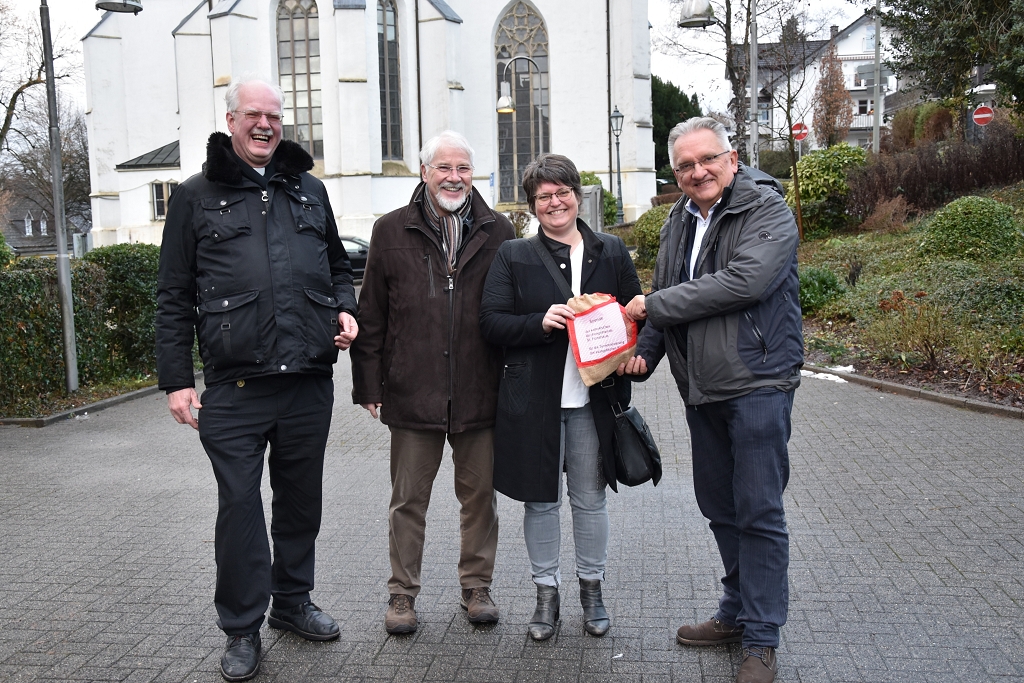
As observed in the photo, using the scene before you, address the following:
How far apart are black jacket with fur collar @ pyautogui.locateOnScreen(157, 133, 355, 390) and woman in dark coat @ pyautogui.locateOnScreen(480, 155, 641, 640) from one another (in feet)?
2.56

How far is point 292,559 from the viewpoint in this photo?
401 cm

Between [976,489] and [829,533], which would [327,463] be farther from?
[976,489]

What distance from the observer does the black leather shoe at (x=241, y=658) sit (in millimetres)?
3541

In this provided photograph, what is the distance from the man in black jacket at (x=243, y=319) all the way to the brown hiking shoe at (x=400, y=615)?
0.54m

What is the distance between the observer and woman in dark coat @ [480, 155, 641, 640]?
3.87 m

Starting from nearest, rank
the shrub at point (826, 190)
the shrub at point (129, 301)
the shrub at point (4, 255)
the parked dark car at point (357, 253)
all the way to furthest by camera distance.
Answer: the shrub at point (4, 255) → the shrub at point (129, 301) → the shrub at point (826, 190) → the parked dark car at point (357, 253)

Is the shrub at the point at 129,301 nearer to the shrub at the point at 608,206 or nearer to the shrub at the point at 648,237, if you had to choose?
the shrub at the point at 648,237

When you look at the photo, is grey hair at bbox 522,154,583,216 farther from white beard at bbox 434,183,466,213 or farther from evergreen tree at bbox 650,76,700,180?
evergreen tree at bbox 650,76,700,180

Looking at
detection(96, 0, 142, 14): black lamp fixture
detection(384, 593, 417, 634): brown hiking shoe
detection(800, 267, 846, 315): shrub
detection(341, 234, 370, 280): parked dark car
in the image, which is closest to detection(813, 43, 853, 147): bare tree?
detection(341, 234, 370, 280): parked dark car

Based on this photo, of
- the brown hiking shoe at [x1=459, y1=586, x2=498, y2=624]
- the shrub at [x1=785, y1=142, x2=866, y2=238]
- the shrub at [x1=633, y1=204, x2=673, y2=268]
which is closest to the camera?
the brown hiking shoe at [x1=459, y1=586, x2=498, y2=624]

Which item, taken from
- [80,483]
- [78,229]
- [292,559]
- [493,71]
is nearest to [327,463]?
[80,483]

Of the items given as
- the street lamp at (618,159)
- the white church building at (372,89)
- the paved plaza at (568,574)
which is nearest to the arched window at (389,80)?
the white church building at (372,89)

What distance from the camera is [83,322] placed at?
10.1m

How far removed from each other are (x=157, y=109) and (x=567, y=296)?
123 ft
